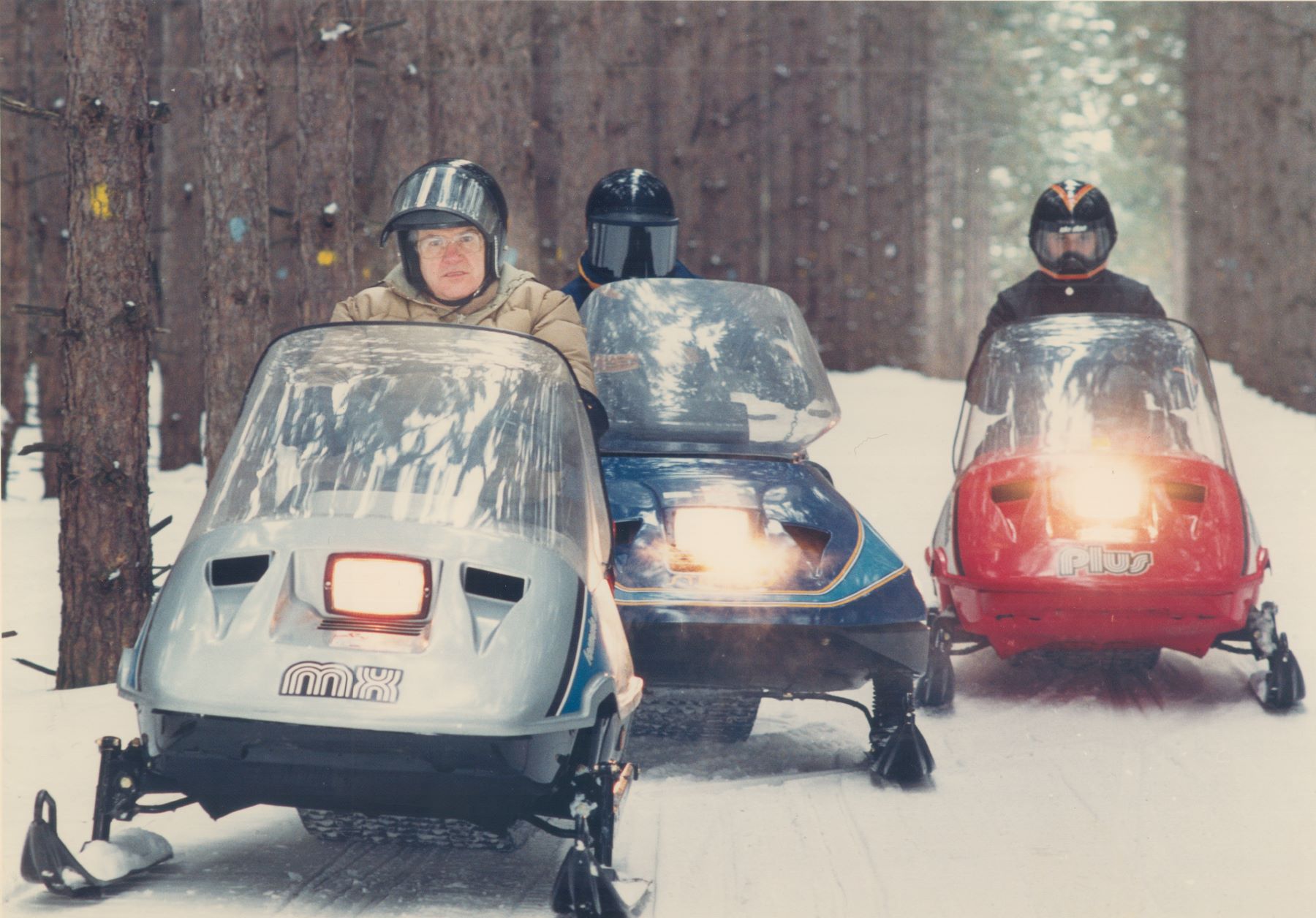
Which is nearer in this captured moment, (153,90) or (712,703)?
(712,703)

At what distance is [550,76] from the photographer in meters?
22.4

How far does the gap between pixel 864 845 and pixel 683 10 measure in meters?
16.2

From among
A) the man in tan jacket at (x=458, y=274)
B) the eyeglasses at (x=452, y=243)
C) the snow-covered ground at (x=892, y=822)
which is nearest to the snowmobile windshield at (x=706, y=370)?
the snow-covered ground at (x=892, y=822)

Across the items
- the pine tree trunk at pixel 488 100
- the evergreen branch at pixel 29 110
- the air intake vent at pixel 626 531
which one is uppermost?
the pine tree trunk at pixel 488 100

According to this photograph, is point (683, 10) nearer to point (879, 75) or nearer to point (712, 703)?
point (879, 75)

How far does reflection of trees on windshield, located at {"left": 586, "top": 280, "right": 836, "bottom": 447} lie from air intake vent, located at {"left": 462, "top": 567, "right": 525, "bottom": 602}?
2.85 metres

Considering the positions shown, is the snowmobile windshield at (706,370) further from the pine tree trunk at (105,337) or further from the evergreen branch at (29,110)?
the evergreen branch at (29,110)

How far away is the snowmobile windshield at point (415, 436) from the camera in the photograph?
5.05m

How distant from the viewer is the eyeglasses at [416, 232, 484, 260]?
6.21m

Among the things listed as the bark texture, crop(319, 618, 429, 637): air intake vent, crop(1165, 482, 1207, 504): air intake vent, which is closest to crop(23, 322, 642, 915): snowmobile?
crop(319, 618, 429, 637): air intake vent

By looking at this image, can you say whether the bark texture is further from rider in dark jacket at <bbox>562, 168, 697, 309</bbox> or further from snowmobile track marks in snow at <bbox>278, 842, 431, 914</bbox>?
snowmobile track marks in snow at <bbox>278, 842, 431, 914</bbox>

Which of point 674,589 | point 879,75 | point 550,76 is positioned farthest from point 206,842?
point 879,75

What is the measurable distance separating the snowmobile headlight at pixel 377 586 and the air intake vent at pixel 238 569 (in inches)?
8.0

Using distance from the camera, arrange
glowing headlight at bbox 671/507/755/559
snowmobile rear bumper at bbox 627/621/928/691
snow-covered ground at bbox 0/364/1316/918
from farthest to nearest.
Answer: glowing headlight at bbox 671/507/755/559 → snowmobile rear bumper at bbox 627/621/928/691 → snow-covered ground at bbox 0/364/1316/918
